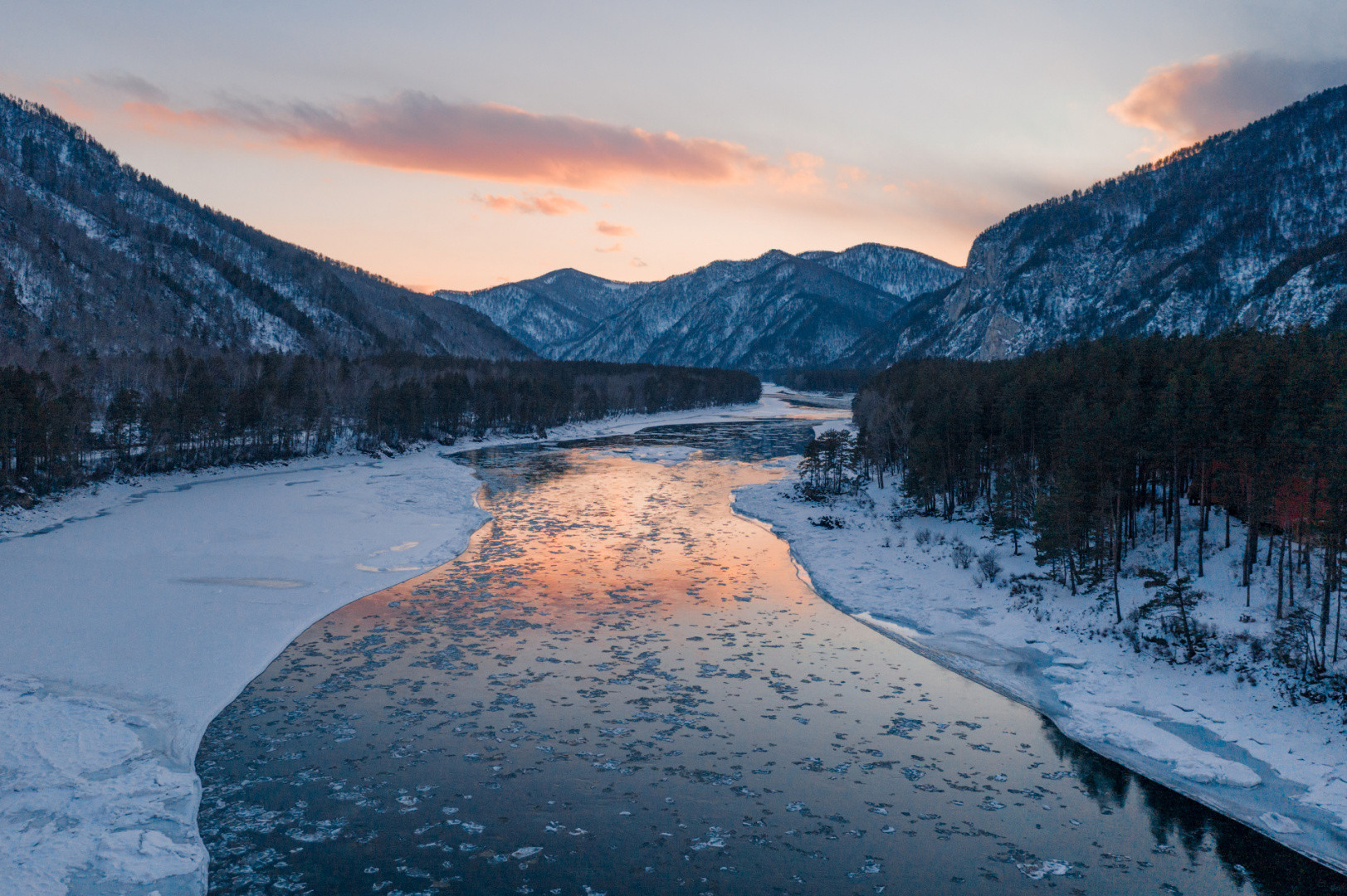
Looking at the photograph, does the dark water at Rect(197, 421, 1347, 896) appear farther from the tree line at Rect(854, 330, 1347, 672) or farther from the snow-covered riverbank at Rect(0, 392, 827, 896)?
the tree line at Rect(854, 330, 1347, 672)

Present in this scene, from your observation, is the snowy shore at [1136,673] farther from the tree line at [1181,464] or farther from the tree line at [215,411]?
the tree line at [215,411]

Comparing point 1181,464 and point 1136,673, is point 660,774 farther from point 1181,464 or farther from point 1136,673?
point 1181,464

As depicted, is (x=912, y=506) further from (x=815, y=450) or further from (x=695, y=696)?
(x=695, y=696)

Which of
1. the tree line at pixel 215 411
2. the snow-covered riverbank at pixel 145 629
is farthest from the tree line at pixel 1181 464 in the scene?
the tree line at pixel 215 411

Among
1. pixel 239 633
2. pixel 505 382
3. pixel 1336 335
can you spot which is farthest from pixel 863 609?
pixel 505 382

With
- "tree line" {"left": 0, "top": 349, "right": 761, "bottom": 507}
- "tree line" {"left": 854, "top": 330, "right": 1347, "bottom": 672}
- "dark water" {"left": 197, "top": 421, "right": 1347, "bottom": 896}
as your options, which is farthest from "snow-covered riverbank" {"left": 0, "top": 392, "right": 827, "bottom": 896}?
"tree line" {"left": 854, "top": 330, "right": 1347, "bottom": 672}

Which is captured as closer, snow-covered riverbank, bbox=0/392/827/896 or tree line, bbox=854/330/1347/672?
snow-covered riverbank, bbox=0/392/827/896

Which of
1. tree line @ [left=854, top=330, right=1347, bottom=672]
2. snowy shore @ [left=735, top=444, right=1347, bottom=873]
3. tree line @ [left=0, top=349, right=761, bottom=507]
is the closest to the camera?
snowy shore @ [left=735, top=444, right=1347, bottom=873]
